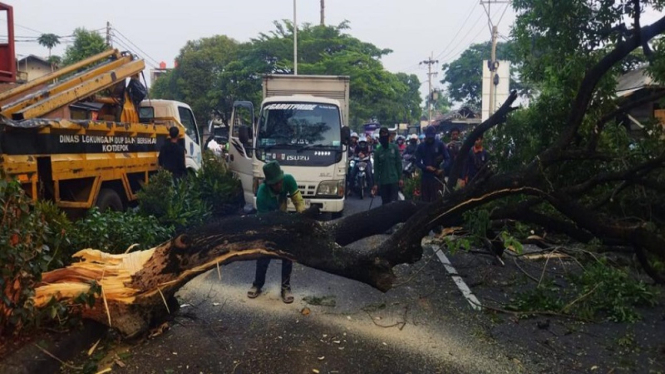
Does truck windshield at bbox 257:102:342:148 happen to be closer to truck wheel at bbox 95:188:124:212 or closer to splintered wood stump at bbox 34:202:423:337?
truck wheel at bbox 95:188:124:212

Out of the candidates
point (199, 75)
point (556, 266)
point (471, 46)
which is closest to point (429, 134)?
point (556, 266)

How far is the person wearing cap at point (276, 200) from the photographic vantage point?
235 inches

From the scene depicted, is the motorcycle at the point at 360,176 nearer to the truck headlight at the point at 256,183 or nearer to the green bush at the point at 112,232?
the truck headlight at the point at 256,183

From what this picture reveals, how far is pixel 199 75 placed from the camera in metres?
38.4

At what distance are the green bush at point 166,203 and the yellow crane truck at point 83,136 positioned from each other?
49 cm

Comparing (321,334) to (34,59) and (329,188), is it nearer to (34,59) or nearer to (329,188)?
(329,188)

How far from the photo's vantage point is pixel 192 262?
15.4ft

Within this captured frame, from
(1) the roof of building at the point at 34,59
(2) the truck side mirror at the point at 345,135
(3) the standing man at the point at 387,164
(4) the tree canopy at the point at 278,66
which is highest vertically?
(1) the roof of building at the point at 34,59

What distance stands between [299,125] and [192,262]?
257 inches

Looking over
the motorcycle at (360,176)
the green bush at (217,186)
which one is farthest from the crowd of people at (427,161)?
the motorcycle at (360,176)

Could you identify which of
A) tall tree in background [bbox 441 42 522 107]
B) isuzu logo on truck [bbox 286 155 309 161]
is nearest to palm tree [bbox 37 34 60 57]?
tall tree in background [bbox 441 42 522 107]

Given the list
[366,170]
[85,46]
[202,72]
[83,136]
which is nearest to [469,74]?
[202,72]

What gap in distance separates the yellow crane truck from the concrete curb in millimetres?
1821

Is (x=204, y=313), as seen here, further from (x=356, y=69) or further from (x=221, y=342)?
(x=356, y=69)
